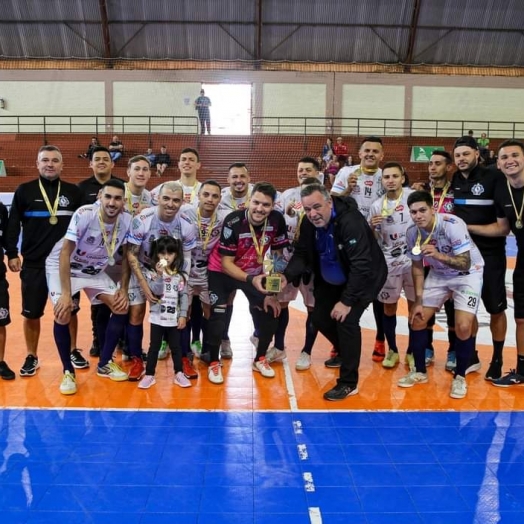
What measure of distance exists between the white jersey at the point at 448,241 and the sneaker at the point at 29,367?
3.72 m

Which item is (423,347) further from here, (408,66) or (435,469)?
(408,66)

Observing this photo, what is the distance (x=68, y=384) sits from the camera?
4.60 metres

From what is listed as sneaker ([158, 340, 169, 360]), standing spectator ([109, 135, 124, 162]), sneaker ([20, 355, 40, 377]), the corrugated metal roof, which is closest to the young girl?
sneaker ([158, 340, 169, 360])

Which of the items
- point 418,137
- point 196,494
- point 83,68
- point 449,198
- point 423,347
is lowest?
point 196,494

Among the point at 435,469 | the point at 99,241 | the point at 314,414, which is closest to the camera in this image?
the point at 435,469

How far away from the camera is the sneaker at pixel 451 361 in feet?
17.3

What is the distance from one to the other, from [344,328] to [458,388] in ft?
3.81

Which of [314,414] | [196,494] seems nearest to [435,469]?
[314,414]

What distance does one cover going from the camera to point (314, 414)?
425cm

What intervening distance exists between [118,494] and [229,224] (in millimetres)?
2542

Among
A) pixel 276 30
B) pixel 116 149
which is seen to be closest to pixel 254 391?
pixel 116 149

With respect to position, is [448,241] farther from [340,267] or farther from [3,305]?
[3,305]

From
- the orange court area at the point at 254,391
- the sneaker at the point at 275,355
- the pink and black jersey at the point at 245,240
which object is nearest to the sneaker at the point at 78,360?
the orange court area at the point at 254,391

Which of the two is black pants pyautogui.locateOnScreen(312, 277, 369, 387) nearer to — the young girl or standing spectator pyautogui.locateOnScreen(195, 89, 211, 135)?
the young girl
